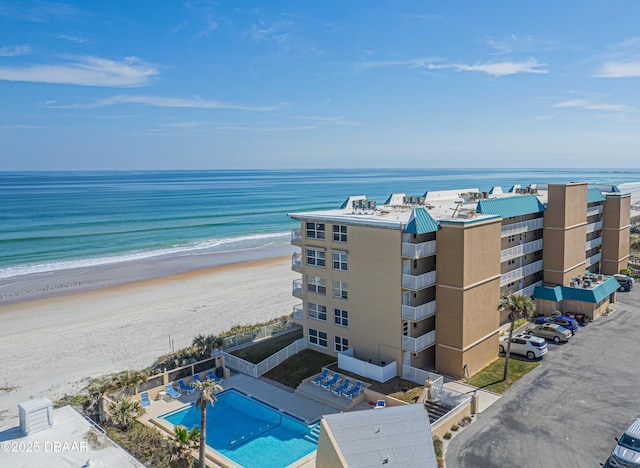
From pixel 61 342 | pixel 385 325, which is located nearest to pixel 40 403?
pixel 385 325

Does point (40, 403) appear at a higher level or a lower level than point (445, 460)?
higher

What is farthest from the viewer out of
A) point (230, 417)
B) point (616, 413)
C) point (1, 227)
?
point (1, 227)

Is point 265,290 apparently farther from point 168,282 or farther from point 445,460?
point 445,460

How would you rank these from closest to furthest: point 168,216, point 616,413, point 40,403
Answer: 1. point 40,403
2. point 616,413
3. point 168,216

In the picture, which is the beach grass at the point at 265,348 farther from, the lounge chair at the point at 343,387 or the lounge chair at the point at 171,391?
the lounge chair at the point at 343,387

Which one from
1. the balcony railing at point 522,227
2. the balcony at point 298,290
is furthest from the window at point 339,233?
the balcony railing at point 522,227

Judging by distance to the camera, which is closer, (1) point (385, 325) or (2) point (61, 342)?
(1) point (385, 325)

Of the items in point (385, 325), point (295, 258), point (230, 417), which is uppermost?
point (295, 258)

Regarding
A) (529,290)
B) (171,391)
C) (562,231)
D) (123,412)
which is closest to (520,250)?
(529,290)
